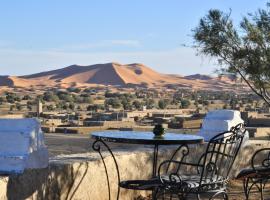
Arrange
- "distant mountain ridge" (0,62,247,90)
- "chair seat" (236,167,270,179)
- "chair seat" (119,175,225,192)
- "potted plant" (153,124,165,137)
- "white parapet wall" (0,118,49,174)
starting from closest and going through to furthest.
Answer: "white parapet wall" (0,118,49,174)
"chair seat" (119,175,225,192)
"potted plant" (153,124,165,137)
"chair seat" (236,167,270,179)
"distant mountain ridge" (0,62,247,90)

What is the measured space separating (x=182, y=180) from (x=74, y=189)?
4.06 feet

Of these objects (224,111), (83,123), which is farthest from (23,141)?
(83,123)

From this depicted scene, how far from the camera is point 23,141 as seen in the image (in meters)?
4.73

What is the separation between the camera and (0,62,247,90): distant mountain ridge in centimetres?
13000

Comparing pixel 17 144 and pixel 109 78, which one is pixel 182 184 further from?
pixel 109 78

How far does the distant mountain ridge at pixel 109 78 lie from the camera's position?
427ft

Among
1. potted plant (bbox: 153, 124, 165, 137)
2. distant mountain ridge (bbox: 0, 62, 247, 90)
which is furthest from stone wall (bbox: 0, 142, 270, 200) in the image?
distant mountain ridge (bbox: 0, 62, 247, 90)

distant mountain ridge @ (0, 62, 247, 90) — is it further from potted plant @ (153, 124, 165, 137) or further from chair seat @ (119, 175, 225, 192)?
chair seat @ (119, 175, 225, 192)

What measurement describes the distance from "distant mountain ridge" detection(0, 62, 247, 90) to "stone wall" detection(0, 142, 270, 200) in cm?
11421

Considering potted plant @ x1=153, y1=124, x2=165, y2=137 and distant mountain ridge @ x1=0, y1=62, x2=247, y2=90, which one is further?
distant mountain ridge @ x1=0, y1=62, x2=247, y2=90

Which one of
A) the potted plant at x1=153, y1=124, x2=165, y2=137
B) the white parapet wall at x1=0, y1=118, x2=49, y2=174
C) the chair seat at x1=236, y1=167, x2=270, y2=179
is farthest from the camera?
the chair seat at x1=236, y1=167, x2=270, y2=179

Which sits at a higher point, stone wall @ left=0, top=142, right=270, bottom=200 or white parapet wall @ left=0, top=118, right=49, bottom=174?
white parapet wall @ left=0, top=118, right=49, bottom=174

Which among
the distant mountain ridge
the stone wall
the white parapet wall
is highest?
the distant mountain ridge

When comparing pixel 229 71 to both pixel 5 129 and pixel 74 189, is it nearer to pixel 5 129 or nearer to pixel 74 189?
pixel 74 189
